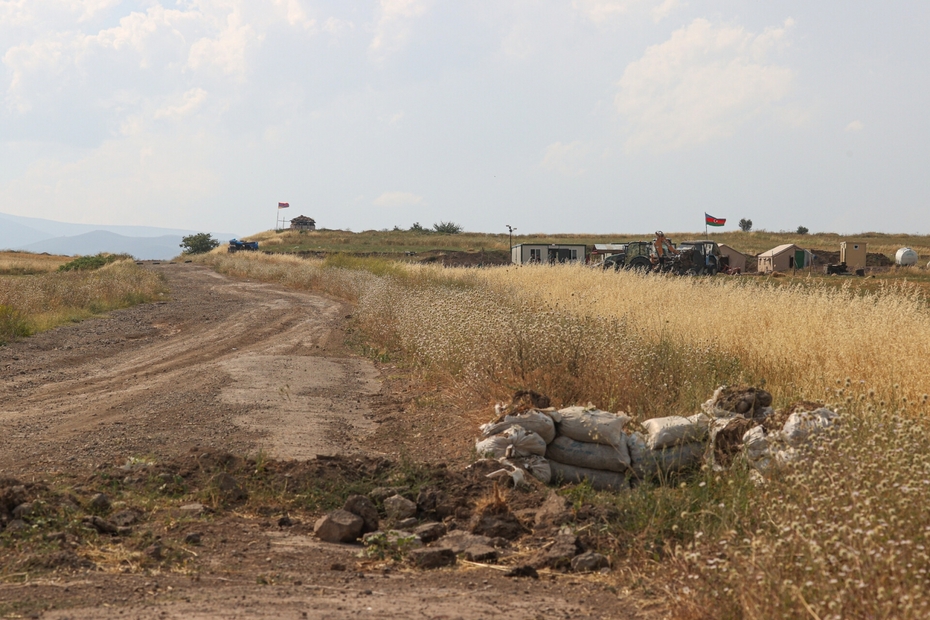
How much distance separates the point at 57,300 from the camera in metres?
22.6

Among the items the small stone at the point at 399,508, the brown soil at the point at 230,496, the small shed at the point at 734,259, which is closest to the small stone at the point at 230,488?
the brown soil at the point at 230,496

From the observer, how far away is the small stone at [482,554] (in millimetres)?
5098

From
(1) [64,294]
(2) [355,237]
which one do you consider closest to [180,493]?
(1) [64,294]

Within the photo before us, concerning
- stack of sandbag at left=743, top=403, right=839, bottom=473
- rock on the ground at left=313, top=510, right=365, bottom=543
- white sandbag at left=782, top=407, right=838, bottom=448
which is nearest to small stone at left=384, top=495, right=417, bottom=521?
rock on the ground at left=313, top=510, right=365, bottom=543

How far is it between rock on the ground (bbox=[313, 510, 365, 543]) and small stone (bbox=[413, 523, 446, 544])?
407 millimetres

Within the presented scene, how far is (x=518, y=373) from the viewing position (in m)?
8.86

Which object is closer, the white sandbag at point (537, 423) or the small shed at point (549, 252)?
the white sandbag at point (537, 423)

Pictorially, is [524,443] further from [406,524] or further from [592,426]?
[406,524]

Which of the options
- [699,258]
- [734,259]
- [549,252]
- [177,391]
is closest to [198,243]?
[549,252]

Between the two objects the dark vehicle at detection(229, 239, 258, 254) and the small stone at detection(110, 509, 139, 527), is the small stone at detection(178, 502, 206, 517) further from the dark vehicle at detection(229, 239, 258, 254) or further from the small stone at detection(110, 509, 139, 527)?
the dark vehicle at detection(229, 239, 258, 254)

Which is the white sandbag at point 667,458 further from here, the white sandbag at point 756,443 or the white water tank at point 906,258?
the white water tank at point 906,258

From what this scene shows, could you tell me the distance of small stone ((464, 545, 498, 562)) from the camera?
510cm

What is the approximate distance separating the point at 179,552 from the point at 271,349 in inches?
423

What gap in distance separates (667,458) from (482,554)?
82.1 inches
